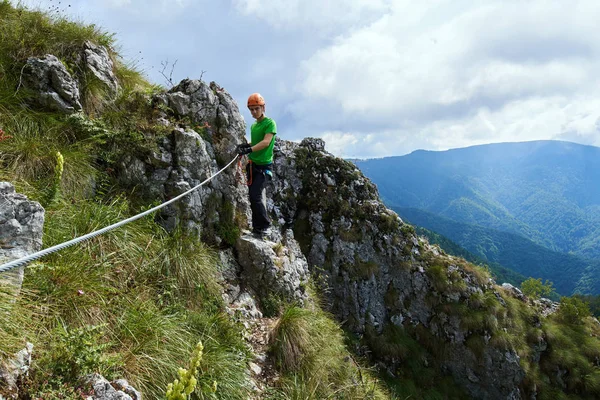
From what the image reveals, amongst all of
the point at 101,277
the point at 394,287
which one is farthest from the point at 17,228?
the point at 394,287

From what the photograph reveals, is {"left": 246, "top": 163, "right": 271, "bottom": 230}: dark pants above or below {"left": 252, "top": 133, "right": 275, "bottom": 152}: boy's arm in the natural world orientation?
below

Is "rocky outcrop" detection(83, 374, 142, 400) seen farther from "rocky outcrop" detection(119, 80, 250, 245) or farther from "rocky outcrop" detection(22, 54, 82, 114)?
"rocky outcrop" detection(22, 54, 82, 114)

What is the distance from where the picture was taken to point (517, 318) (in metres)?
19.4

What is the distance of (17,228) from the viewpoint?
11.4ft

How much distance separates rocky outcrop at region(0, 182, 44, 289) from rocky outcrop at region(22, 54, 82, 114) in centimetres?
466

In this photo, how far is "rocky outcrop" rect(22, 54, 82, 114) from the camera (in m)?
7.11

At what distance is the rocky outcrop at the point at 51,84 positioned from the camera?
7105 millimetres

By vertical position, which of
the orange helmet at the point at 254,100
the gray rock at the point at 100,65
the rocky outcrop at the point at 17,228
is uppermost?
the gray rock at the point at 100,65

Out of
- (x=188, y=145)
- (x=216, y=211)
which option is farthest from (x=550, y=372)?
(x=188, y=145)

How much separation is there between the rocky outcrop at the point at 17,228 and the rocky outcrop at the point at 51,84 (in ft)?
15.3

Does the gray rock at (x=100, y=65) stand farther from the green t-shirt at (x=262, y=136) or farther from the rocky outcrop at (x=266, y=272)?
the rocky outcrop at (x=266, y=272)

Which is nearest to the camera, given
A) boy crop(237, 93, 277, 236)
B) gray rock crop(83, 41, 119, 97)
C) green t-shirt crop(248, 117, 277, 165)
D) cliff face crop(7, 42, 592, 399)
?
boy crop(237, 93, 277, 236)

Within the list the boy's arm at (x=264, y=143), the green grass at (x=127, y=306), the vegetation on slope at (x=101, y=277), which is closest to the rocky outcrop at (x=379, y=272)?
the boy's arm at (x=264, y=143)

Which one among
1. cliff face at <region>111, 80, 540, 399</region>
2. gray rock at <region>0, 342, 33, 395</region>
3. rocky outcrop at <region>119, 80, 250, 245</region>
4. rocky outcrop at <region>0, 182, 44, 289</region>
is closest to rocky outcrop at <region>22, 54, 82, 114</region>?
rocky outcrop at <region>119, 80, 250, 245</region>
